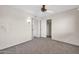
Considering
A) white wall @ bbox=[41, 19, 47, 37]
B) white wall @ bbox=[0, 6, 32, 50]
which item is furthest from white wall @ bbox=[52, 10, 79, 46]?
white wall @ bbox=[0, 6, 32, 50]

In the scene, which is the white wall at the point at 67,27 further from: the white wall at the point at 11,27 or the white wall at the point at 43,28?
the white wall at the point at 11,27

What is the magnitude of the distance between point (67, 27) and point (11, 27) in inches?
126

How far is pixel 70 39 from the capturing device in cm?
474

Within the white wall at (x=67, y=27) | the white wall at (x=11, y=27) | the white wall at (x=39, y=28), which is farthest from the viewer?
the white wall at (x=39, y=28)

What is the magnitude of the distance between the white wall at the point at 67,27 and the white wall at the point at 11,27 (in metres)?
2.26

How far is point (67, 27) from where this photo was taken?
4.94m

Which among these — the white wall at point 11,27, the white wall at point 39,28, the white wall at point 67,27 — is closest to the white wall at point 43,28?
the white wall at point 39,28

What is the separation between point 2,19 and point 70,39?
12.2 feet

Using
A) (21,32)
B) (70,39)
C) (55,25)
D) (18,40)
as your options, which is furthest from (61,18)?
(18,40)

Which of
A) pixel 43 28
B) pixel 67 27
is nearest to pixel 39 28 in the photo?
pixel 43 28

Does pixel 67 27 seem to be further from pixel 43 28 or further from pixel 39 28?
pixel 39 28

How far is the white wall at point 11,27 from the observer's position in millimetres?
3561
